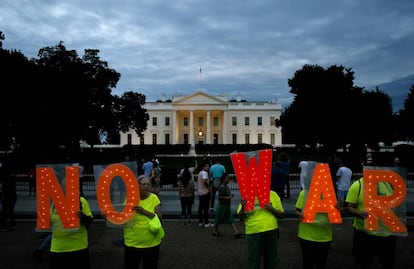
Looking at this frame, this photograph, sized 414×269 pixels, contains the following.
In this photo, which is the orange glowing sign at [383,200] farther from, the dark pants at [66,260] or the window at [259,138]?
the window at [259,138]

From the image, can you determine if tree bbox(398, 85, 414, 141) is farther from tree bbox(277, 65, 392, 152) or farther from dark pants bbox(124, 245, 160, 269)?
dark pants bbox(124, 245, 160, 269)

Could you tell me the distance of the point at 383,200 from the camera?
15.0 feet

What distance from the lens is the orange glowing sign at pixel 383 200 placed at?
14.8 ft

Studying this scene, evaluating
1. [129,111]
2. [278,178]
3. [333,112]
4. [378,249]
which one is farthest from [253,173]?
[333,112]

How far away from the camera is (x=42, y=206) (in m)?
4.46

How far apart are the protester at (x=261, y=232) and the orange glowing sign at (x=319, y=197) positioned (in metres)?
0.35

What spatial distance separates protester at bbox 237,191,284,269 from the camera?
4633 mm

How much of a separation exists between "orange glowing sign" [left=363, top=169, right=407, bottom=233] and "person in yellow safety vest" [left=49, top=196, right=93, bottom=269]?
3270 mm

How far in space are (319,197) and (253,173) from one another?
82 centimetres

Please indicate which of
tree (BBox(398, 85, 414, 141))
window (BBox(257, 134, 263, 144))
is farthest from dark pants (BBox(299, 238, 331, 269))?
window (BBox(257, 134, 263, 144))

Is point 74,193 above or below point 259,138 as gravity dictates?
below

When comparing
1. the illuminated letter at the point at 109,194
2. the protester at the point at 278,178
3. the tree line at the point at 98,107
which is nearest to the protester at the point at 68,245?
the illuminated letter at the point at 109,194

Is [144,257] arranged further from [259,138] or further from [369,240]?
[259,138]

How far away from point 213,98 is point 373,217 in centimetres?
7972
